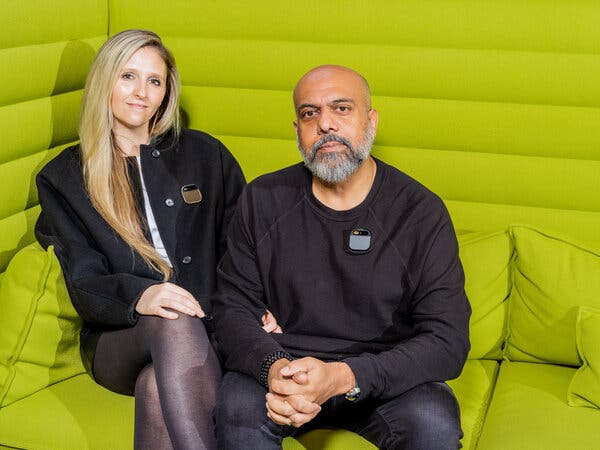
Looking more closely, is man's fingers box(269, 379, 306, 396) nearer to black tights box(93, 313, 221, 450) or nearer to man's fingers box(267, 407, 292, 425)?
man's fingers box(267, 407, 292, 425)

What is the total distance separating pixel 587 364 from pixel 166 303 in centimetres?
102

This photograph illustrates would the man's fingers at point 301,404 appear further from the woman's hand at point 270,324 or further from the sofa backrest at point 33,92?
the sofa backrest at point 33,92

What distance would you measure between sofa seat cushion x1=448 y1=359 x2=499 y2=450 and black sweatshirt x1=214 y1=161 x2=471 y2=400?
182 mm

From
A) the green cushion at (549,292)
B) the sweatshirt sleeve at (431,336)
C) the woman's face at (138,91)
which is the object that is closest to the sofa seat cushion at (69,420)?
the sweatshirt sleeve at (431,336)

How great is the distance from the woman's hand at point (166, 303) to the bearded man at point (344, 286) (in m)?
0.08

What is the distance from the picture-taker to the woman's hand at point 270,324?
2.50 metres

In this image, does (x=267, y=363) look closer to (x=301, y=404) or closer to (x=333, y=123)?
(x=301, y=404)

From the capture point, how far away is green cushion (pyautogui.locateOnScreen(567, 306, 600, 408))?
2.47 m

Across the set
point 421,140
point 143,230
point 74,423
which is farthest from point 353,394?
point 421,140

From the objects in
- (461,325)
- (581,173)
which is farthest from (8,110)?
(581,173)

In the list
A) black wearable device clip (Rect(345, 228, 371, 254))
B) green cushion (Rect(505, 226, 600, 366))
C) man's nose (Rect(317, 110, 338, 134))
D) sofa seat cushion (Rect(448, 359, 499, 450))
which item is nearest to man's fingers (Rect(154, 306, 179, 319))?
black wearable device clip (Rect(345, 228, 371, 254))

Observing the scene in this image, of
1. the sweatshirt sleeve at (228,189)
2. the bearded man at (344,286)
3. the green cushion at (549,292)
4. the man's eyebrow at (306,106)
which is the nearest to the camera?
the bearded man at (344,286)

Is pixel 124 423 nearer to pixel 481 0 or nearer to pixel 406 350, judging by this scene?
pixel 406 350

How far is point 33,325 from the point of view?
258cm
